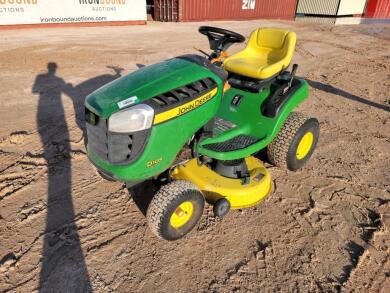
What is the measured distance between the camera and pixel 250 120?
297 centimetres

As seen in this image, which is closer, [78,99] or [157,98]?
[157,98]

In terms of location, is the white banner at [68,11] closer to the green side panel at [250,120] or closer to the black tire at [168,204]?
the green side panel at [250,120]

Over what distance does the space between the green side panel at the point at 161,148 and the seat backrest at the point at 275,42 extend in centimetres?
130

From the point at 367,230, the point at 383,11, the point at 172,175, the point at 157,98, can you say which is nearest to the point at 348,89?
the point at 367,230

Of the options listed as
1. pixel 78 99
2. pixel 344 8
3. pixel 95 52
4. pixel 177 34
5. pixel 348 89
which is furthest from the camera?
pixel 344 8

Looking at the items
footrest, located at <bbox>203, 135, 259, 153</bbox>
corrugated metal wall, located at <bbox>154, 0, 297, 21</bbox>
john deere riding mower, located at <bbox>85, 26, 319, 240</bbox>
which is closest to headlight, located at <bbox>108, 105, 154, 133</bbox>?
john deere riding mower, located at <bbox>85, 26, 319, 240</bbox>

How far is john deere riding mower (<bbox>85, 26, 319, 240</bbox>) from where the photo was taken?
2068mm

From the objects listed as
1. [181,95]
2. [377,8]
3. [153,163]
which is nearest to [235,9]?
[377,8]

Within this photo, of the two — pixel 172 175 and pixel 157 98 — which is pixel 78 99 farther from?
pixel 157 98

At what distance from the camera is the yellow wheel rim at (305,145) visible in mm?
3242

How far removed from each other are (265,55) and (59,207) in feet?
8.68

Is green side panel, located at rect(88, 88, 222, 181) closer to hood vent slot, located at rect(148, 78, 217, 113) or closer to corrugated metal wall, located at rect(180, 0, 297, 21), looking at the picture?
hood vent slot, located at rect(148, 78, 217, 113)

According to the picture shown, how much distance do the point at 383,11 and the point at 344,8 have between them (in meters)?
6.81

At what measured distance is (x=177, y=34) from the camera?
39.1 ft
